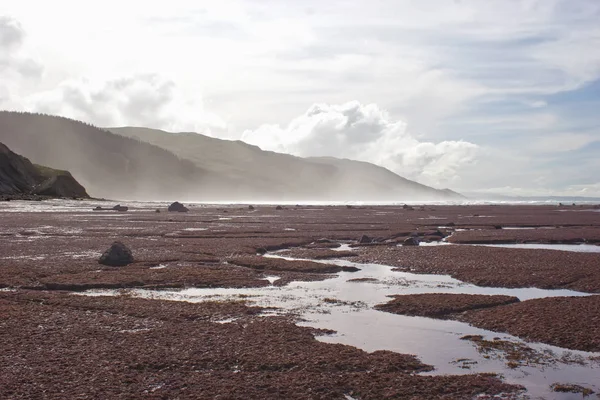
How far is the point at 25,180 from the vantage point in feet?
363

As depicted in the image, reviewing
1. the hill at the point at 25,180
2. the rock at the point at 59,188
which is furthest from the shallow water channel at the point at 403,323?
the rock at the point at 59,188

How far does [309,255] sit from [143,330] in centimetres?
1602

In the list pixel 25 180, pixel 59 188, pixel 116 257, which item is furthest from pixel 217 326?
pixel 59 188

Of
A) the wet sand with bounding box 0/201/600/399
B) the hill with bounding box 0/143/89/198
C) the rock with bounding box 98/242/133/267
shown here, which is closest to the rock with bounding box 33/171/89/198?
the hill with bounding box 0/143/89/198

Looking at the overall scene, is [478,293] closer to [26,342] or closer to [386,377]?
[386,377]

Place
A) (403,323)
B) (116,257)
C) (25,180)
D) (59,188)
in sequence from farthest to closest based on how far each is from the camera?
(59,188)
(25,180)
(116,257)
(403,323)

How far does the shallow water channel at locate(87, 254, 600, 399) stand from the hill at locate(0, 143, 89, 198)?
91824 millimetres

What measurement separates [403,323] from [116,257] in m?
13.5

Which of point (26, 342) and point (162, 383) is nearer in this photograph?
point (162, 383)

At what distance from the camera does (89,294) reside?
693 inches

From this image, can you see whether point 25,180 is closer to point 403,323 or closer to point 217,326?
point 217,326

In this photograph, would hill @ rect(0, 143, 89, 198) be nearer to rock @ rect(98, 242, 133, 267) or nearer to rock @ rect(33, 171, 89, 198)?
rock @ rect(33, 171, 89, 198)

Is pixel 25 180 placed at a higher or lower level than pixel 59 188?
higher

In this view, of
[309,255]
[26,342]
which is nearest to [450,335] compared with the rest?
[26,342]
